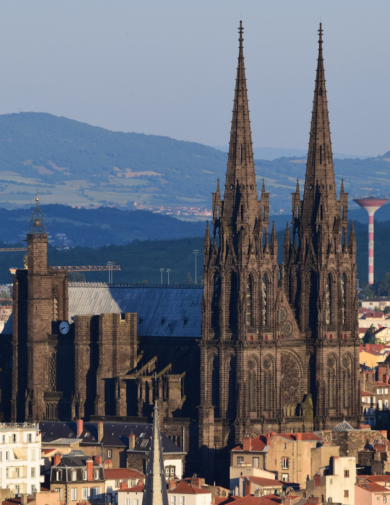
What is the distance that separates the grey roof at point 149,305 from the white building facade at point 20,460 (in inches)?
1250

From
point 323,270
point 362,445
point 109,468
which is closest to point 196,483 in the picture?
point 109,468

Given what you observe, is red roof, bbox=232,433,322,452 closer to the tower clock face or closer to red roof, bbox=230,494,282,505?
red roof, bbox=230,494,282,505

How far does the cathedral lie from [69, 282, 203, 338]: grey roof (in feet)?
0.52

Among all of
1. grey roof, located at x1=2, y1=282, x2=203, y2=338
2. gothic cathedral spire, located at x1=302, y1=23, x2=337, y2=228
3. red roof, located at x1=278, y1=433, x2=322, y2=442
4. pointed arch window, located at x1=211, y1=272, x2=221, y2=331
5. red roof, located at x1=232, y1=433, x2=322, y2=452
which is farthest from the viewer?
grey roof, located at x1=2, y1=282, x2=203, y2=338

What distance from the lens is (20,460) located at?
5684 inches

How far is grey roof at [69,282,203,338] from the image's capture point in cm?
17850

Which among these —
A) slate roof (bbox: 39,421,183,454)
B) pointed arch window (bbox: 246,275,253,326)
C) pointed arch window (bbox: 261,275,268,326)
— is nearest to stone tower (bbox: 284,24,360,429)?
pointed arch window (bbox: 261,275,268,326)

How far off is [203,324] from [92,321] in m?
13.6

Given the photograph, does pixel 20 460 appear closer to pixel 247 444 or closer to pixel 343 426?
pixel 247 444

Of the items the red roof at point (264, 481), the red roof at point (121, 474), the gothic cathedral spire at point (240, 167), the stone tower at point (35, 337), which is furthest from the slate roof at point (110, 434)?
the gothic cathedral spire at point (240, 167)

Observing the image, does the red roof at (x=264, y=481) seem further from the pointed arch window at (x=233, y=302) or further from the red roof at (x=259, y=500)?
the pointed arch window at (x=233, y=302)

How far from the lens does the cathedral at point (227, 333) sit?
6594 inches

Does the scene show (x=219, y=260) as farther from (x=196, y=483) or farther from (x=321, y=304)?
(x=196, y=483)

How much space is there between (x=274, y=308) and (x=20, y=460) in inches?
1324
